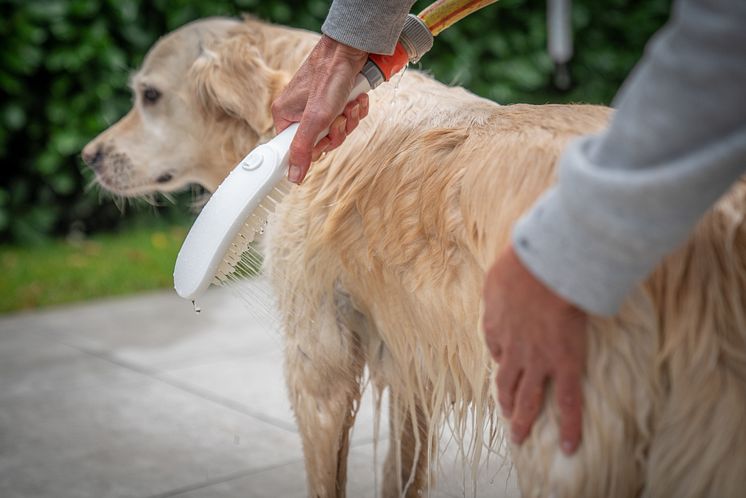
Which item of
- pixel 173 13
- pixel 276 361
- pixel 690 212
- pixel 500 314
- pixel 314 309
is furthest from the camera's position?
pixel 173 13

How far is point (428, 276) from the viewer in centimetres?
166

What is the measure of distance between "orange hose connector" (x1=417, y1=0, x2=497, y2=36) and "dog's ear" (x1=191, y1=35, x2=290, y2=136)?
22.2 inches

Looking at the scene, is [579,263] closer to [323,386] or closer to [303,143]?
[303,143]

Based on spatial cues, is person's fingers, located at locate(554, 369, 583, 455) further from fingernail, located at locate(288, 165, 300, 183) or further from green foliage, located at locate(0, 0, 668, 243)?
green foliage, located at locate(0, 0, 668, 243)

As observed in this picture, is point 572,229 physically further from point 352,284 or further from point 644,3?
point 644,3

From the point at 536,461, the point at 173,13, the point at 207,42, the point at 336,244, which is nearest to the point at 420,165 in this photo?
the point at 336,244

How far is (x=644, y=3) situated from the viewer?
8.52m

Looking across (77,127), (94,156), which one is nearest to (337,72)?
(94,156)

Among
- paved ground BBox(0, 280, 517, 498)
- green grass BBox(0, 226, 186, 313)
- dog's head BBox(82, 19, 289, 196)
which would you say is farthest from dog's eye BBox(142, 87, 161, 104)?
green grass BBox(0, 226, 186, 313)

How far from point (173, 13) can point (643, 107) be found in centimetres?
601

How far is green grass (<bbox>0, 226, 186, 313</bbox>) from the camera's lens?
5.19 m

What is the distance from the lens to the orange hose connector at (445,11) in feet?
6.57

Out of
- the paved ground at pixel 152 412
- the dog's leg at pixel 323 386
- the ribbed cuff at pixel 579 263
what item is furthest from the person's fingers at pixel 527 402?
the paved ground at pixel 152 412

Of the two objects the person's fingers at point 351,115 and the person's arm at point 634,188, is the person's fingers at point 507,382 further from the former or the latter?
the person's fingers at point 351,115
